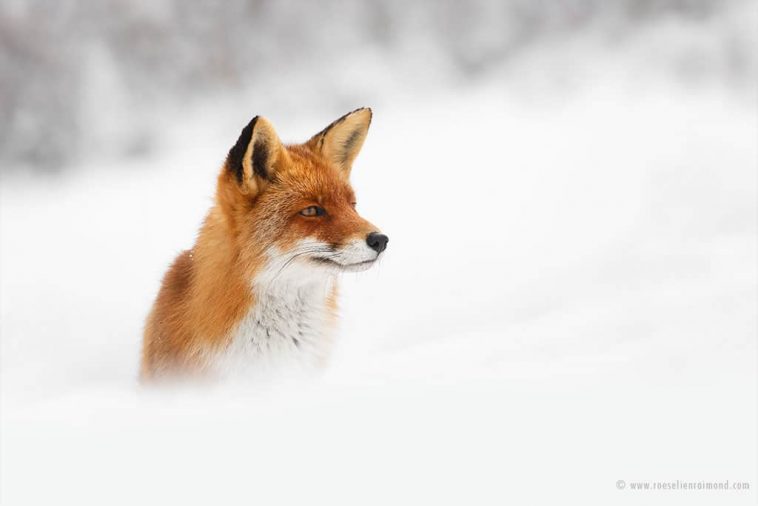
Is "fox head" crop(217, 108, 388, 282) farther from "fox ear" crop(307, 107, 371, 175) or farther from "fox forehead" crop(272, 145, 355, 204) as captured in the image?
"fox ear" crop(307, 107, 371, 175)

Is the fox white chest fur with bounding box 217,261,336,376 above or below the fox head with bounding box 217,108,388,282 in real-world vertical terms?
→ below

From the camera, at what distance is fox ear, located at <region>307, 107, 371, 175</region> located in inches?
124

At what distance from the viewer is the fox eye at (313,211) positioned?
290 centimetres

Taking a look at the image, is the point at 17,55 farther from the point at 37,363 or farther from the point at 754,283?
the point at 754,283

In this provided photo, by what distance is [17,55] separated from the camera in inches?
257

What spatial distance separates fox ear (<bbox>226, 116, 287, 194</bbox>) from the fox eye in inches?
8.0

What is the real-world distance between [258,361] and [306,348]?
21 centimetres

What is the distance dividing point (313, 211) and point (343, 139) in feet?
1.47

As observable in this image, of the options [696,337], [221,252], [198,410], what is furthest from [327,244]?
[696,337]

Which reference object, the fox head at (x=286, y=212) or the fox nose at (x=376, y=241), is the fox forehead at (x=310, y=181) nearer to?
the fox head at (x=286, y=212)

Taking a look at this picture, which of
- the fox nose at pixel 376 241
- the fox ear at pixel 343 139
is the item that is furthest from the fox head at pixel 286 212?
the fox ear at pixel 343 139

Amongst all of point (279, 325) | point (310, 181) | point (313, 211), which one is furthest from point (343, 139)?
point (279, 325)

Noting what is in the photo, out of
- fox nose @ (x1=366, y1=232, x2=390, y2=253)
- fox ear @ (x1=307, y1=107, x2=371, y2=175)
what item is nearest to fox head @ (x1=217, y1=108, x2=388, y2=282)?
fox nose @ (x1=366, y1=232, x2=390, y2=253)

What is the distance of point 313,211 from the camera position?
9.54 feet
